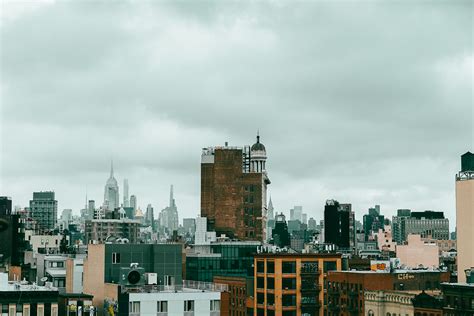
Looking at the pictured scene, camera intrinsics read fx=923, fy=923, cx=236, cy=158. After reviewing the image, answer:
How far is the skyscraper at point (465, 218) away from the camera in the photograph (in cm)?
18988

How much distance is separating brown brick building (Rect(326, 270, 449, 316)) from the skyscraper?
68.0ft

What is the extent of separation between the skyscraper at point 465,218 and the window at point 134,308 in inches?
3355

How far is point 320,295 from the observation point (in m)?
183

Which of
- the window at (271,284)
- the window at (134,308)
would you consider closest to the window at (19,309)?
the window at (134,308)

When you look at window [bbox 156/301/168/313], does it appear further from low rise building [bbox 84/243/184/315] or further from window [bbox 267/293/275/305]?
window [bbox 267/293/275/305]

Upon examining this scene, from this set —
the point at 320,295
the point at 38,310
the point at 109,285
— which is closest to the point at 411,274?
the point at 320,295

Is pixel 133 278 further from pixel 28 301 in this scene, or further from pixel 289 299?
pixel 289 299

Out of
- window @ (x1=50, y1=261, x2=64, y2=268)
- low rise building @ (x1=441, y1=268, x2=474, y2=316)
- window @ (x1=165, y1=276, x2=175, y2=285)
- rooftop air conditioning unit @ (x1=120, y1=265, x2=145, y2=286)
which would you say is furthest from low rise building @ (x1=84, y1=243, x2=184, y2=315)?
low rise building @ (x1=441, y1=268, x2=474, y2=316)

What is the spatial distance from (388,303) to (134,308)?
48.0 metres

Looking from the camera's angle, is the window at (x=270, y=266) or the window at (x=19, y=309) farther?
the window at (x=270, y=266)

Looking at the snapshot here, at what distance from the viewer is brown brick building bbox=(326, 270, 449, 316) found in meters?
163

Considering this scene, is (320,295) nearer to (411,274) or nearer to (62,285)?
(411,274)

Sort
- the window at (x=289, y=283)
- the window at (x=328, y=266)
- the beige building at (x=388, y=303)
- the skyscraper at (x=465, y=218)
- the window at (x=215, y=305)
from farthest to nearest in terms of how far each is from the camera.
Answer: the skyscraper at (x=465, y=218)
the window at (x=328, y=266)
the window at (x=289, y=283)
the beige building at (x=388, y=303)
the window at (x=215, y=305)

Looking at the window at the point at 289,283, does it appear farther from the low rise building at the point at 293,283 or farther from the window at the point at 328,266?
the window at the point at 328,266
